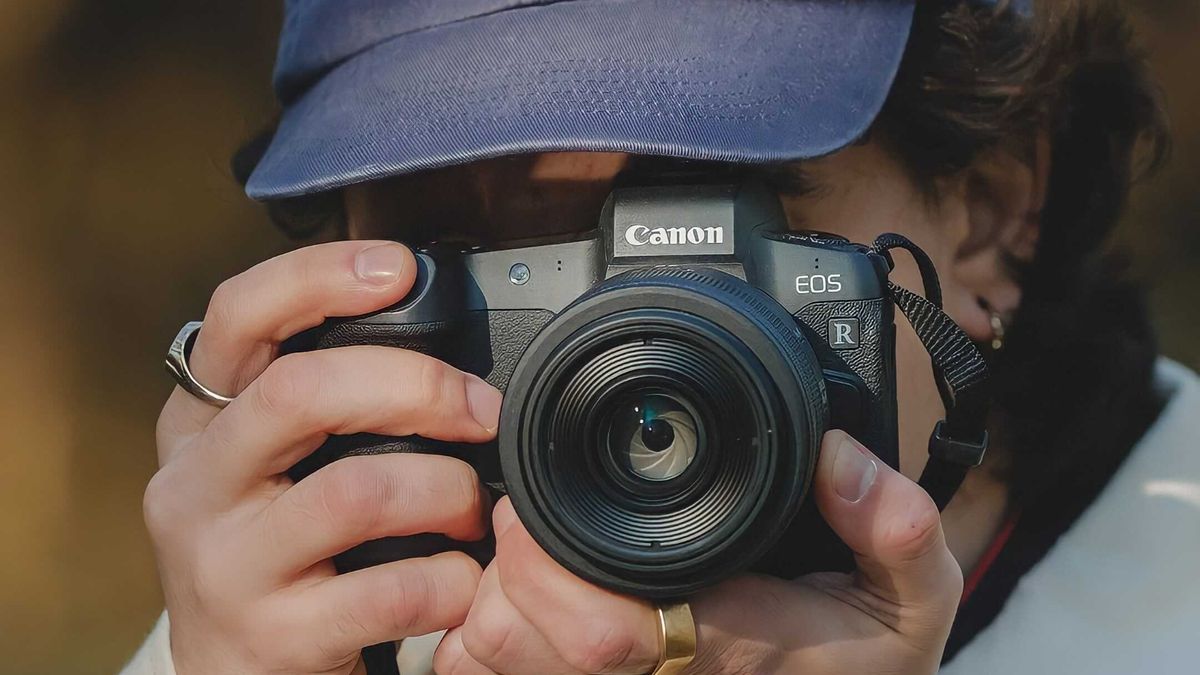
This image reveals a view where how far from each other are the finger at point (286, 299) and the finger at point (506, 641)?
0.59 ft

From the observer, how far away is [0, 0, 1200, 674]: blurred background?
80.6 inches

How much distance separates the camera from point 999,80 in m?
0.97

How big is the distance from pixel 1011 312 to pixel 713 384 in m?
0.52

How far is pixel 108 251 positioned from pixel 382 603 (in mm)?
1595

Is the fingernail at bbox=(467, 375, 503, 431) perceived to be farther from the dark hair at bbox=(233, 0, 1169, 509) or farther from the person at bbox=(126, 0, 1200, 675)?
the dark hair at bbox=(233, 0, 1169, 509)

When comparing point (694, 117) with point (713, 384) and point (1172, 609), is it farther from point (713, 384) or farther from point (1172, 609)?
point (1172, 609)

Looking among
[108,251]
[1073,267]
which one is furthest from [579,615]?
[108,251]

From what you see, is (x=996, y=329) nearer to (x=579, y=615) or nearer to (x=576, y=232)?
(x=576, y=232)

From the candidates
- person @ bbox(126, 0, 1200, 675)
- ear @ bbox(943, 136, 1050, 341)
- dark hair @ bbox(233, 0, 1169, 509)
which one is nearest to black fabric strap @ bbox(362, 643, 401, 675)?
person @ bbox(126, 0, 1200, 675)

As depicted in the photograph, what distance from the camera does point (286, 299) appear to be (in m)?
0.75

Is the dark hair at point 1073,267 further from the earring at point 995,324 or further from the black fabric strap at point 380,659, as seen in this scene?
the black fabric strap at point 380,659

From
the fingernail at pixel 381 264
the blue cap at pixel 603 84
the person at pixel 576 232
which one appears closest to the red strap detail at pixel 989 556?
the person at pixel 576 232

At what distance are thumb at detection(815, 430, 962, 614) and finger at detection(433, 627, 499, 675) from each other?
0.21m

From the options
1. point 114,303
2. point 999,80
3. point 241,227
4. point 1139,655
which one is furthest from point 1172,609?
point 114,303
